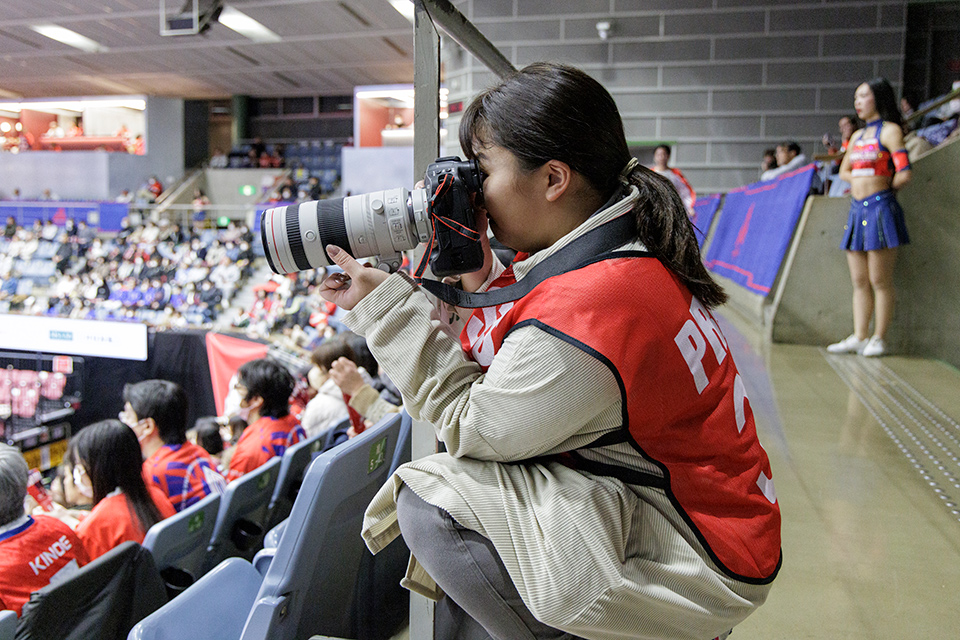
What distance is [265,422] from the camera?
91.0 inches

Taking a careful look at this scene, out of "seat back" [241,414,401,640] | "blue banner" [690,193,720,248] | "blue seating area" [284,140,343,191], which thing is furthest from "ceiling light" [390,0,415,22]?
"blue seating area" [284,140,343,191]

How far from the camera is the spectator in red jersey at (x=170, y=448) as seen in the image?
200 cm

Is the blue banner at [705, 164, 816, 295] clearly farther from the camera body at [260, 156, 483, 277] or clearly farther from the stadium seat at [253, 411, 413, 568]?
the camera body at [260, 156, 483, 277]

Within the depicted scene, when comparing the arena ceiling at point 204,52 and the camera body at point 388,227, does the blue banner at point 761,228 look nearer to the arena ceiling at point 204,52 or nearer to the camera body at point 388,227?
the camera body at point 388,227

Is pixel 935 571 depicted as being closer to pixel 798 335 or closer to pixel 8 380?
pixel 798 335

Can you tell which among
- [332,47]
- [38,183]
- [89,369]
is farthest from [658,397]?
[38,183]

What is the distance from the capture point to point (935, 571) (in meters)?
1.36

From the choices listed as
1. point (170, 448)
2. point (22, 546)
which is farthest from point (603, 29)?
point (22, 546)


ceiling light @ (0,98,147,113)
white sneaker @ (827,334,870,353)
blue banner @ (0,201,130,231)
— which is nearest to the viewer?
white sneaker @ (827,334,870,353)

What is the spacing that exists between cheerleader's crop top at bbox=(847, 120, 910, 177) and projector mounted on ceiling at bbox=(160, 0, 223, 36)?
895 cm

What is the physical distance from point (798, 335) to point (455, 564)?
3.44m

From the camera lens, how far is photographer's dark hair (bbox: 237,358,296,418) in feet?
7.62

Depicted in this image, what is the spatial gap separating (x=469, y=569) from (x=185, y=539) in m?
1.18

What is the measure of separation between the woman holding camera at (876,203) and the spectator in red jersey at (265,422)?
99.9 inches
